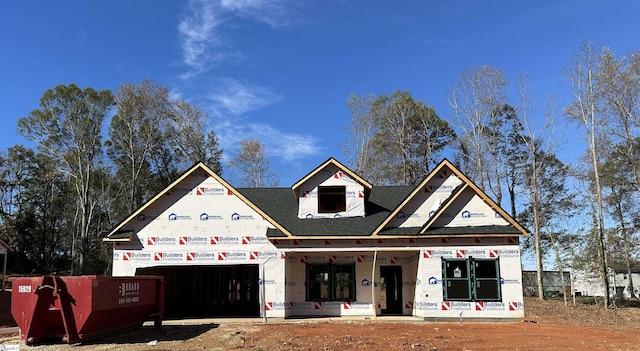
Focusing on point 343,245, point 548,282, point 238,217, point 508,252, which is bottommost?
point 548,282

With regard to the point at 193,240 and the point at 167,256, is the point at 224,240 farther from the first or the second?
the point at 167,256

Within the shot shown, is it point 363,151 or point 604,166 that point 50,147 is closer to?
point 363,151

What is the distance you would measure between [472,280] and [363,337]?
254 inches

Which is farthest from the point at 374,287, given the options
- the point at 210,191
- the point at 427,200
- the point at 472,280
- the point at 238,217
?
the point at 210,191

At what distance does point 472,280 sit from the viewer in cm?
1784

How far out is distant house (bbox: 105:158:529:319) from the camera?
704 inches

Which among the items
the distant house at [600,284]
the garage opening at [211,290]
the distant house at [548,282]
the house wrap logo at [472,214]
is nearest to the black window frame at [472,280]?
the house wrap logo at [472,214]

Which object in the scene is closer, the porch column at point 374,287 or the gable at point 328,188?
the porch column at point 374,287

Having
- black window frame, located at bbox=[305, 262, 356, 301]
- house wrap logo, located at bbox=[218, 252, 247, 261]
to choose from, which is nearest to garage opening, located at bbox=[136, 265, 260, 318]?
house wrap logo, located at bbox=[218, 252, 247, 261]

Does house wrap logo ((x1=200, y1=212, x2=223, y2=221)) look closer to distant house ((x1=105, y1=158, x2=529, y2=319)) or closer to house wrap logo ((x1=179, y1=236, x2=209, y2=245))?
distant house ((x1=105, y1=158, x2=529, y2=319))

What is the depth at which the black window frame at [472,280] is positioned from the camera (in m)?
17.8

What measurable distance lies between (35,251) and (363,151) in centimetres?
3444

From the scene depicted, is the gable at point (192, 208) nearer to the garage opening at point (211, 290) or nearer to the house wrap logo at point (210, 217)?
the house wrap logo at point (210, 217)

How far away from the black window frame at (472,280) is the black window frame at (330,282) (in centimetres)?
370
